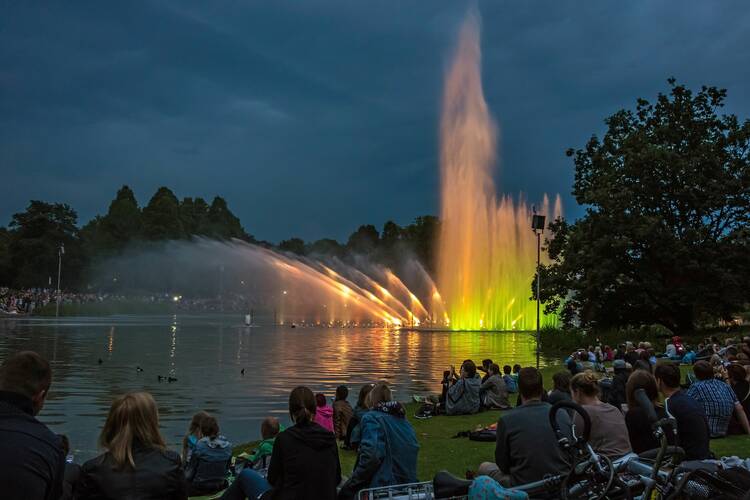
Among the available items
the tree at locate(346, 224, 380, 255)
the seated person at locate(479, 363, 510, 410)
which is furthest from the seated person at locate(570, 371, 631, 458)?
the tree at locate(346, 224, 380, 255)

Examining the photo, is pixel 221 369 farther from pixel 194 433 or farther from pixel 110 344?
pixel 194 433

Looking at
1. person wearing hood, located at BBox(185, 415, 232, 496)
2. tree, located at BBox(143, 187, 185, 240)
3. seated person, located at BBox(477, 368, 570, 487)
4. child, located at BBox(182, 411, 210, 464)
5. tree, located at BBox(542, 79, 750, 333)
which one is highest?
tree, located at BBox(143, 187, 185, 240)

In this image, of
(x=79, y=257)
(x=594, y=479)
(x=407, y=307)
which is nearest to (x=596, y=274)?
(x=594, y=479)

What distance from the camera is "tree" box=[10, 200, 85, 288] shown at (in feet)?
409

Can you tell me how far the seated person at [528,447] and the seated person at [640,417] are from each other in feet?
7.95

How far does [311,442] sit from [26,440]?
10.5 feet

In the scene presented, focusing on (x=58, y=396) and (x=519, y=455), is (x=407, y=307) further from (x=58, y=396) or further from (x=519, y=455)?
(x=519, y=455)

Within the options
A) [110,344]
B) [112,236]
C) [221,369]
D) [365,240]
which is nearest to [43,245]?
[112,236]

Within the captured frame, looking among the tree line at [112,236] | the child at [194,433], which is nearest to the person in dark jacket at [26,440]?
the child at [194,433]

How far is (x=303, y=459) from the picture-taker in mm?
7234

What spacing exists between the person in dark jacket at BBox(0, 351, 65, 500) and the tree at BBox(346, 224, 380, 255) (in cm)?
16202

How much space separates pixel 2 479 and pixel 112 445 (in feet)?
3.15

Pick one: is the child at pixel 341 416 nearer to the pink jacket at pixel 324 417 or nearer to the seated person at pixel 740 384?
the pink jacket at pixel 324 417

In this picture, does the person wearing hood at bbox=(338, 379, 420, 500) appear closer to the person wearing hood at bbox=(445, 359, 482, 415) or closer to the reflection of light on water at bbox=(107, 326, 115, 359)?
the person wearing hood at bbox=(445, 359, 482, 415)
